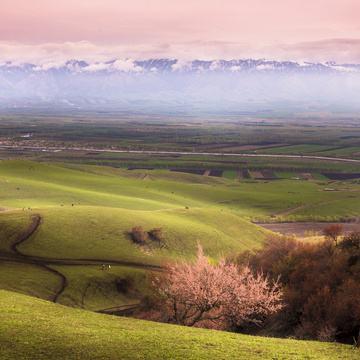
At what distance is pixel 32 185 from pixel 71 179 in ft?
86.4

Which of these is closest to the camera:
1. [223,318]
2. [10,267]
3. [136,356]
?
[136,356]

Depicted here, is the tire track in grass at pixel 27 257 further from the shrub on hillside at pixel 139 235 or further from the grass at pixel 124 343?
the grass at pixel 124 343

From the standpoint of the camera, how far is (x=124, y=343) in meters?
37.1

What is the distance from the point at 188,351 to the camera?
116ft

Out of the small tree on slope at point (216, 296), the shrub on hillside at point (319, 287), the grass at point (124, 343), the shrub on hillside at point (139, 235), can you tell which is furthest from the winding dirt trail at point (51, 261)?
the grass at point (124, 343)

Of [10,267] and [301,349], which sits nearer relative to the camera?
[301,349]

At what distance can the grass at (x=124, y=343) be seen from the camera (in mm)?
34656

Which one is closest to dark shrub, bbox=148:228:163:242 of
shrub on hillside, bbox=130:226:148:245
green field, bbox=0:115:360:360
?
green field, bbox=0:115:360:360

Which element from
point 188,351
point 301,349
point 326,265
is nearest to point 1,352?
point 188,351

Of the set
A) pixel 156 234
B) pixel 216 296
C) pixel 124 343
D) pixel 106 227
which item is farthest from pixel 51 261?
pixel 124 343

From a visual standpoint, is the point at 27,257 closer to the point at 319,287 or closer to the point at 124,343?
the point at 319,287

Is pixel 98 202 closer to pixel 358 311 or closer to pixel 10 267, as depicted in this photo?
pixel 10 267

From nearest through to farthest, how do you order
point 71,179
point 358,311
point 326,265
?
point 358,311
point 326,265
point 71,179

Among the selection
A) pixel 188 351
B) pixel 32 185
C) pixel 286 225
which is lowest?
pixel 286 225
